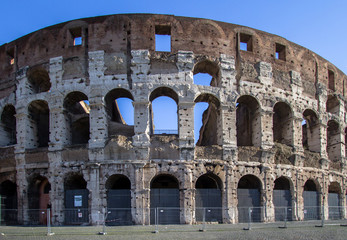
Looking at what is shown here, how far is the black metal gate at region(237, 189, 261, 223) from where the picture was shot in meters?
17.4

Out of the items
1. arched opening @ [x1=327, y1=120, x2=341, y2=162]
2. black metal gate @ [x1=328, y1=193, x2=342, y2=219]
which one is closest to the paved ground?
black metal gate @ [x1=328, y1=193, x2=342, y2=219]

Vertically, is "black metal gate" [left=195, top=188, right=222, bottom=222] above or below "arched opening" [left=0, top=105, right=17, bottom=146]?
Answer: below

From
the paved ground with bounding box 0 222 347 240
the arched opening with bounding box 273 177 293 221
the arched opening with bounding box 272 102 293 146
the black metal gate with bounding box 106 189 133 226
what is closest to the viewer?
the paved ground with bounding box 0 222 347 240

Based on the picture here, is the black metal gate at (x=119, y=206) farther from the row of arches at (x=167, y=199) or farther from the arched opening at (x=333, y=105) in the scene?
the arched opening at (x=333, y=105)

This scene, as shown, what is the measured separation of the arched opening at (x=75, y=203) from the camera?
16.6 meters

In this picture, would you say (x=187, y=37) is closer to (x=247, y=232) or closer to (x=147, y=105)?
(x=147, y=105)

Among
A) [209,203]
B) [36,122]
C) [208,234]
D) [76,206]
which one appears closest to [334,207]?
[209,203]

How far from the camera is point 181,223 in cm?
1630

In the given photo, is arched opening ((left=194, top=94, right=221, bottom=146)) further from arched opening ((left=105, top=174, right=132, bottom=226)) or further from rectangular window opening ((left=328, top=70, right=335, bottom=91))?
rectangular window opening ((left=328, top=70, right=335, bottom=91))

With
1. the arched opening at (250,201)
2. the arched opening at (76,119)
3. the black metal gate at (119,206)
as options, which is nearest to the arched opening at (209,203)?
the arched opening at (250,201)

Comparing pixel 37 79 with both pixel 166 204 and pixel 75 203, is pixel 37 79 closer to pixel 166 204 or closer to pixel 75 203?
pixel 75 203

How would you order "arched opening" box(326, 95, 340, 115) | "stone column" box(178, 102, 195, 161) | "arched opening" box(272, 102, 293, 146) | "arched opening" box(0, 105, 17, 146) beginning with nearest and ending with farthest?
"stone column" box(178, 102, 195, 161) → "arched opening" box(272, 102, 293, 146) → "arched opening" box(0, 105, 17, 146) → "arched opening" box(326, 95, 340, 115)

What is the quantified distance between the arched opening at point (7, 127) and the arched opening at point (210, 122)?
34.6 feet

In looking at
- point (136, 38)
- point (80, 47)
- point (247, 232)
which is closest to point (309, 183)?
point (247, 232)
